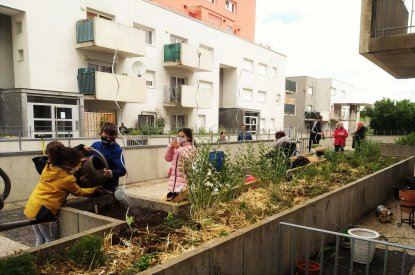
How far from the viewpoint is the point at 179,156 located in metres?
4.84

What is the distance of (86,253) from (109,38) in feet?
53.3

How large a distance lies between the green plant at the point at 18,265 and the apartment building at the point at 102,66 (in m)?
9.87

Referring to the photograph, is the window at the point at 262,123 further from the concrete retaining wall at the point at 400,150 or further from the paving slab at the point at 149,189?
the paving slab at the point at 149,189

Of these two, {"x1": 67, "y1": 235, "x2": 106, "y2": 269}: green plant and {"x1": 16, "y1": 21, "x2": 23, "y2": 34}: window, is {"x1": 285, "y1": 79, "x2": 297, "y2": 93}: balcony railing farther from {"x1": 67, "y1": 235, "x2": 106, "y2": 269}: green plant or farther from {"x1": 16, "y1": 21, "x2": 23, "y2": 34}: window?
{"x1": 67, "y1": 235, "x2": 106, "y2": 269}: green plant

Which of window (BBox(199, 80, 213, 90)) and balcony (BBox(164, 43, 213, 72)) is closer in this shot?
balcony (BBox(164, 43, 213, 72))

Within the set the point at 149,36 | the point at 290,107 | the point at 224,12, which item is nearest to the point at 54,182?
the point at 149,36

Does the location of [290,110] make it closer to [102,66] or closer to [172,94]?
[172,94]

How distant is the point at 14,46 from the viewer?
1588cm

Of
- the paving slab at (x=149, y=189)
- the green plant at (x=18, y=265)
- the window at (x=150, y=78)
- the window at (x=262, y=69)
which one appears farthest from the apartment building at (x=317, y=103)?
the green plant at (x=18, y=265)

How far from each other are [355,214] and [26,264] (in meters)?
5.74

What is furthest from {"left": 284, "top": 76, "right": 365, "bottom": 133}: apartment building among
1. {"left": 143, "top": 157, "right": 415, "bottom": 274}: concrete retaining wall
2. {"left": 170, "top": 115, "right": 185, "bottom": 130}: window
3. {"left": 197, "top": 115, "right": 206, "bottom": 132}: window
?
{"left": 143, "top": 157, "right": 415, "bottom": 274}: concrete retaining wall

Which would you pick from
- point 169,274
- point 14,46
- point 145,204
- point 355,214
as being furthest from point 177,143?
point 14,46

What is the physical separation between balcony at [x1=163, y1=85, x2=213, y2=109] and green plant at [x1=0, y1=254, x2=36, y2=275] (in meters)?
19.6

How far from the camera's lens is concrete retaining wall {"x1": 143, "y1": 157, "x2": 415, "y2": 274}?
2.72 metres
